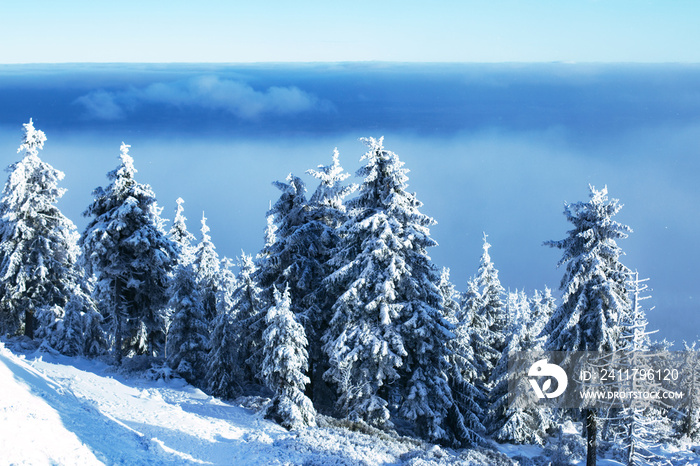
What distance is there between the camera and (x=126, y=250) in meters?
27.5

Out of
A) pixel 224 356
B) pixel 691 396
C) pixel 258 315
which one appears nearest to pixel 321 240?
pixel 258 315

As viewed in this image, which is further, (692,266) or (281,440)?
(692,266)

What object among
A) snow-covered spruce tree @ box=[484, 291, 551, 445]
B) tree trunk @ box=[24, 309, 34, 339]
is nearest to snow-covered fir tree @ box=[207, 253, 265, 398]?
snow-covered spruce tree @ box=[484, 291, 551, 445]

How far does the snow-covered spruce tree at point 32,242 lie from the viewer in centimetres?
2856

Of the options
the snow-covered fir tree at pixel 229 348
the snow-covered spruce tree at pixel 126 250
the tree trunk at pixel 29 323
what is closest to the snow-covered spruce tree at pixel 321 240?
the snow-covered fir tree at pixel 229 348

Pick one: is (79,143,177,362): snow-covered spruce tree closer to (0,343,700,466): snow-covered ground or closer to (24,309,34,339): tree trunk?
(0,343,700,466): snow-covered ground

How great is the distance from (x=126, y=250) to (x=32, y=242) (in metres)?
6.83

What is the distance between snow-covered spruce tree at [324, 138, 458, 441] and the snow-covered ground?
71.5 inches

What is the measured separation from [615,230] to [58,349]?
93.1ft

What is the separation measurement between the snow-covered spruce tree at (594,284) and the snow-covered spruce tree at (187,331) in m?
18.3

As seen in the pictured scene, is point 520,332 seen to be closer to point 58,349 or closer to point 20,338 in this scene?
point 58,349

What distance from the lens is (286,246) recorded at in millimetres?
23703

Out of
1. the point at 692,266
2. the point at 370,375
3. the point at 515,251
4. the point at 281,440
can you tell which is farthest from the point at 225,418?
the point at 692,266

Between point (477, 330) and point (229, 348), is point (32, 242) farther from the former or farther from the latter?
point (477, 330)
